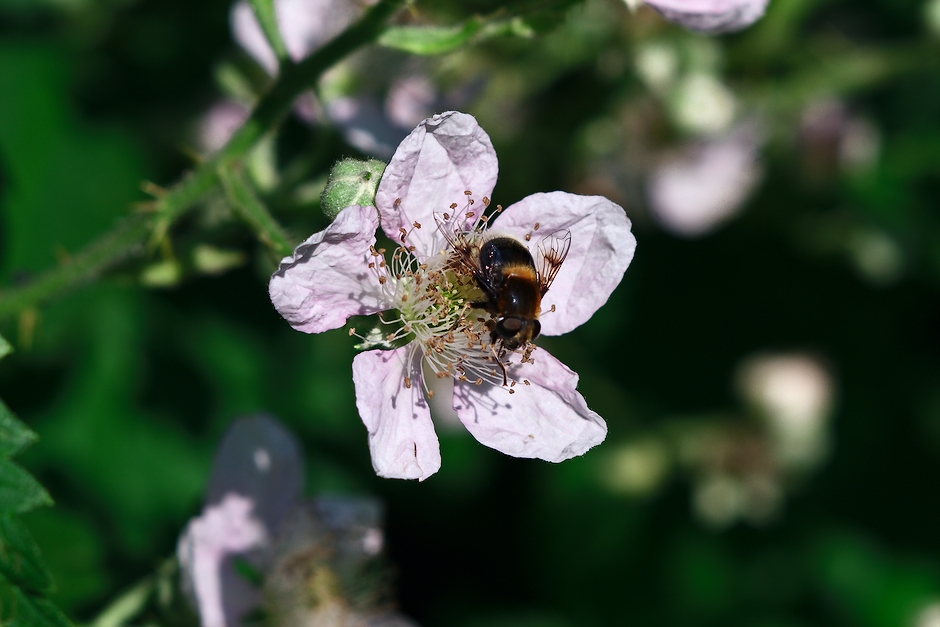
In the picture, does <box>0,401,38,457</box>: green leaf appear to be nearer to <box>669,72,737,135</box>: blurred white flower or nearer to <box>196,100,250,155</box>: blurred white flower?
<box>196,100,250,155</box>: blurred white flower

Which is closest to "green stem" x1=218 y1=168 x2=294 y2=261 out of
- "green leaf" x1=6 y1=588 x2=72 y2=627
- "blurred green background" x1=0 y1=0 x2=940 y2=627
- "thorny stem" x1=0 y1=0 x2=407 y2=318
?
"thorny stem" x1=0 y1=0 x2=407 y2=318

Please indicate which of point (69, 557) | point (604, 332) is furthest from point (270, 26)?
point (604, 332)

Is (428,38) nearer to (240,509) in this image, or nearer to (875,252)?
(240,509)

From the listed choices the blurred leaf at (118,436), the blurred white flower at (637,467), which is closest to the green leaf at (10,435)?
the blurred leaf at (118,436)

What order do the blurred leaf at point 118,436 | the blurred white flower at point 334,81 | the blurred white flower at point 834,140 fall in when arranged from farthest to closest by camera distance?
the blurred white flower at point 834,140
the blurred leaf at point 118,436
the blurred white flower at point 334,81

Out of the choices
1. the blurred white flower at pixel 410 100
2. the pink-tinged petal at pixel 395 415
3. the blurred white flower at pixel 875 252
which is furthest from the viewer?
the blurred white flower at pixel 875 252

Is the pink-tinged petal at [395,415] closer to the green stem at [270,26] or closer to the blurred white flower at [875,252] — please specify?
the green stem at [270,26]

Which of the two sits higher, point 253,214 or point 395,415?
point 253,214
